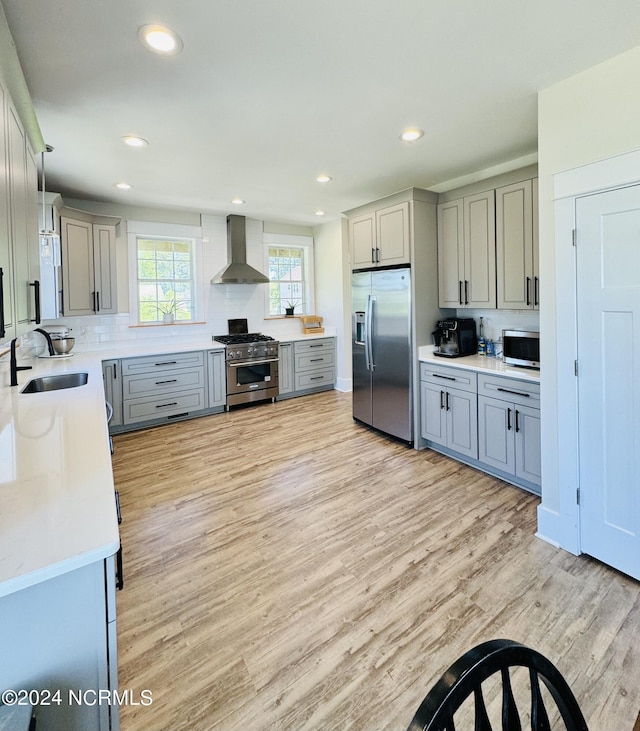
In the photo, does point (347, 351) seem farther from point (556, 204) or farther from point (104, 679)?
point (104, 679)

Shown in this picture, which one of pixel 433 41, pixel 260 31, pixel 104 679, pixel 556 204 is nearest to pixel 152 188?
pixel 260 31

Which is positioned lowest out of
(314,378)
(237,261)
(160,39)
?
(314,378)

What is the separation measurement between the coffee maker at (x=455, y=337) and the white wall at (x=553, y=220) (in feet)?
4.56

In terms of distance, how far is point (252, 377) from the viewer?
17.6 ft

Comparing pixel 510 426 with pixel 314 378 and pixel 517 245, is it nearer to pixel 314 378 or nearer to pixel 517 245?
pixel 517 245

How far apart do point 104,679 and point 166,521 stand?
5.80 feet

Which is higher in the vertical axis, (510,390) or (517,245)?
(517,245)

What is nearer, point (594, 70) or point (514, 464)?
point (594, 70)

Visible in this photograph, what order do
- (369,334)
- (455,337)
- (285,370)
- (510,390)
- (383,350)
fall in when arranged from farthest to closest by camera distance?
(285,370), (369,334), (383,350), (455,337), (510,390)

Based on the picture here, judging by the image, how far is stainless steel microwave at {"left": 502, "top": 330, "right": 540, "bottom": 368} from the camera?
3070mm

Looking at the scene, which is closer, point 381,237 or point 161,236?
point 381,237

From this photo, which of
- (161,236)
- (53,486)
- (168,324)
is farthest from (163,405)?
(53,486)

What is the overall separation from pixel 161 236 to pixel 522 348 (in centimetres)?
448

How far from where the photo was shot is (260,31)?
68.0 inches
